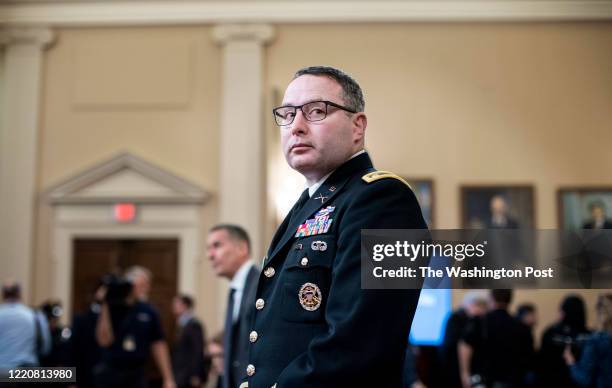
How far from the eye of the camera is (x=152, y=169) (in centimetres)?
1160

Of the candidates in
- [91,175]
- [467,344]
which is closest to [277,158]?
[91,175]

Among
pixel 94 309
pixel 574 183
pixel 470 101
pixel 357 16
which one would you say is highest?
pixel 357 16

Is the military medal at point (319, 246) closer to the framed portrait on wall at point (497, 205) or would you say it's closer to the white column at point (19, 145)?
the framed portrait on wall at point (497, 205)

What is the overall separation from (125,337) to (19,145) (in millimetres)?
6223

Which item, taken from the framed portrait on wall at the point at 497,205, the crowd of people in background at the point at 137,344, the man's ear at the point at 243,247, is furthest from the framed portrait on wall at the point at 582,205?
the man's ear at the point at 243,247

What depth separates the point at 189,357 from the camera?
28.3ft

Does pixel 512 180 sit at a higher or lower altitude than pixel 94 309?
higher

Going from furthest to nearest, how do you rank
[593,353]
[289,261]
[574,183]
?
[574,183] < [593,353] < [289,261]

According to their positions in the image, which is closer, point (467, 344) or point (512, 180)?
point (467, 344)

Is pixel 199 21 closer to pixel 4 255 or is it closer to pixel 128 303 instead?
pixel 4 255

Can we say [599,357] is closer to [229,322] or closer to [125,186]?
[229,322]

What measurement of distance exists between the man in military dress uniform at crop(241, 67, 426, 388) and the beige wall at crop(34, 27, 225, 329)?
9.57 metres

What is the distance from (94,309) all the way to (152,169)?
473cm

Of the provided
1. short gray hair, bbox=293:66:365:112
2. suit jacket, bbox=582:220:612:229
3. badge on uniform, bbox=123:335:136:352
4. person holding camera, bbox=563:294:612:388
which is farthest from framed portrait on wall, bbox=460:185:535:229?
short gray hair, bbox=293:66:365:112
